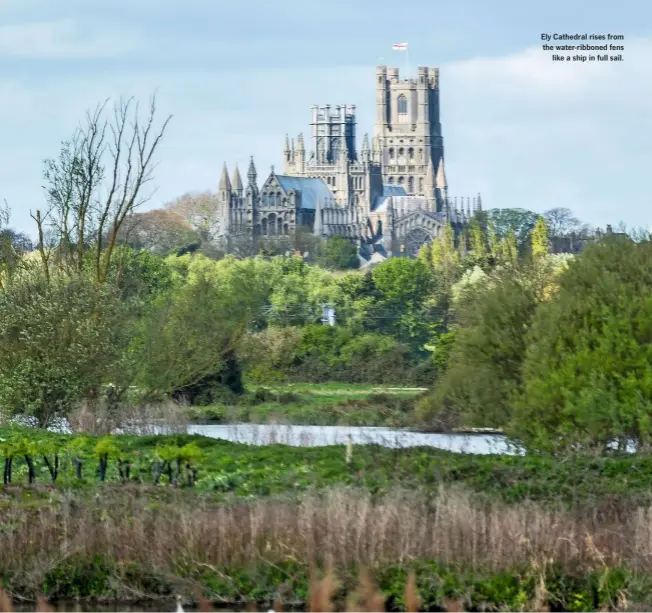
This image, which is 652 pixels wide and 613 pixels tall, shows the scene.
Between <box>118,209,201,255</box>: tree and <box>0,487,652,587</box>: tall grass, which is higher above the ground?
<box>118,209,201,255</box>: tree

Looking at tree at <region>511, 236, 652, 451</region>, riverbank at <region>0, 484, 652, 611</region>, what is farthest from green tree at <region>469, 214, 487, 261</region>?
riverbank at <region>0, 484, 652, 611</region>

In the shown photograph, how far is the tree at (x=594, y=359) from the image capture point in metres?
29.2

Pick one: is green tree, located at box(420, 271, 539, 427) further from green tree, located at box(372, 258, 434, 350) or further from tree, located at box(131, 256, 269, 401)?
green tree, located at box(372, 258, 434, 350)

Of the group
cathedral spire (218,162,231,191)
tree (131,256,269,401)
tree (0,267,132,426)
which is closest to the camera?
tree (0,267,132,426)

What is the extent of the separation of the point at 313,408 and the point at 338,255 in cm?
10611

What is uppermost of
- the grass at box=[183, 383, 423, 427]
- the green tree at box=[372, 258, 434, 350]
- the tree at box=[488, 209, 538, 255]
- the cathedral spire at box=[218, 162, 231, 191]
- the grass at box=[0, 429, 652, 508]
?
the cathedral spire at box=[218, 162, 231, 191]

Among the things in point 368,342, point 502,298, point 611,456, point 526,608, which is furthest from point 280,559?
point 368,342

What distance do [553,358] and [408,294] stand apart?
70.7m

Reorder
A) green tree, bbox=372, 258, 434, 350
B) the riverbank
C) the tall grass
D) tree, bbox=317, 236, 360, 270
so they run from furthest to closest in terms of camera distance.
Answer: tree, bbox=317, 236, 360, 270
green tree, bbox=372, 258, 434, 350
the tall grass
the riverbank

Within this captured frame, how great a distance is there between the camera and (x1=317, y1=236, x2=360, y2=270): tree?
505 feet

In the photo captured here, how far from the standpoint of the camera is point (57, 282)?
3684 centimetres

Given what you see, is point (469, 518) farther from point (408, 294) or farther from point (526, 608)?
point (408, 294)

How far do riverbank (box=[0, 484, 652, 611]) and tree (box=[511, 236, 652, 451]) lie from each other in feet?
35.7

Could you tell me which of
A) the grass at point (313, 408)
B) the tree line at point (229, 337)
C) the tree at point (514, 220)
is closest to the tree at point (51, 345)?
the tree line at point (229, 337)
